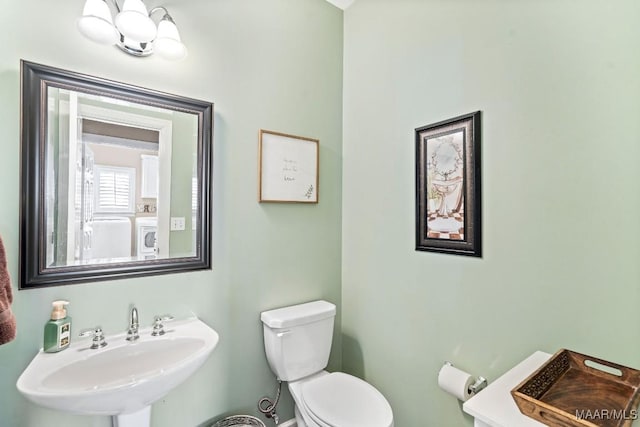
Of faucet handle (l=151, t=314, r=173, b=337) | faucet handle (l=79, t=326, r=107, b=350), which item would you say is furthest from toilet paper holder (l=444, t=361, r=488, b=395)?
faucet handle (l=79, t=326, r=107, b=350)

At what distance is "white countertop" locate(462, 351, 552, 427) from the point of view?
2.44ft

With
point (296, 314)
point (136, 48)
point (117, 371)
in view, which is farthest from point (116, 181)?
point (296, 314)

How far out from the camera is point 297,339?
1607 mm

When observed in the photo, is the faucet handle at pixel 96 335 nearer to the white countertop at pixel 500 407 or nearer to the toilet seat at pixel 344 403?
the toilet seat at pixel 344 403

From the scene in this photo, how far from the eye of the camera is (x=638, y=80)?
2.93 ft

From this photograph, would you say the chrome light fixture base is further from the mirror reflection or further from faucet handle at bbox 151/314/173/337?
faucet handle at bbox 151/314/173/337

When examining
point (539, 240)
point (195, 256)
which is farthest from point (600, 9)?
point (195, 256)

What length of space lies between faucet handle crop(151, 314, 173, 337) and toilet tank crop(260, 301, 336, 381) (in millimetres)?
470

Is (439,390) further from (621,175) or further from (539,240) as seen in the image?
(621,175)

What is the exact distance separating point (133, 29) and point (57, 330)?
3.90 feet

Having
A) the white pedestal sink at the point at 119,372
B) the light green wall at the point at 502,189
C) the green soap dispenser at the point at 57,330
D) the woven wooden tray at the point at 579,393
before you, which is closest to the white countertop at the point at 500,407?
the woven wooden tray at the point at 579,393

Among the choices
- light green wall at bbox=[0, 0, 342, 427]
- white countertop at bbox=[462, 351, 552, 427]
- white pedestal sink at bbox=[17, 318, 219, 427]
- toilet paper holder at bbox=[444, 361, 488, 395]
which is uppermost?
light green wall at bbox=[0, 0, 342, 427]

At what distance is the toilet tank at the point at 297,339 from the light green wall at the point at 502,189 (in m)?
0.30

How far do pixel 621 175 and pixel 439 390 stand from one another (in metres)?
1.13
